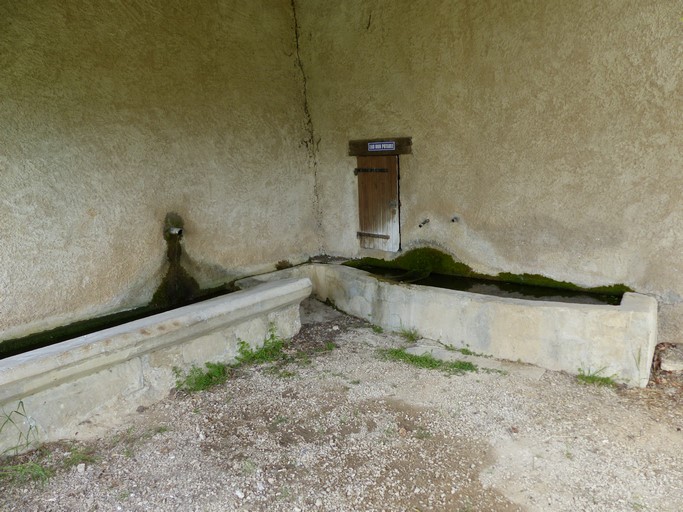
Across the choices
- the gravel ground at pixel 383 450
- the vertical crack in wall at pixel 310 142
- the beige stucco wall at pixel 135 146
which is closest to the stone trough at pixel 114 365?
the gravel ground at pixel 383 450

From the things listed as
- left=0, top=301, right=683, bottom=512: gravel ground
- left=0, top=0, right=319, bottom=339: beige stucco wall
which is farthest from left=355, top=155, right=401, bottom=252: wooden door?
left=0, top=301, right=683, bottom=512: gravel ground

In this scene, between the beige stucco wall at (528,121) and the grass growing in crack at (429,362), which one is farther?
the grass growing in crack at (429,362)

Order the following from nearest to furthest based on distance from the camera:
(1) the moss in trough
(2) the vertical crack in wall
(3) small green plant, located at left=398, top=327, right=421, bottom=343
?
(3) small green plant, located at left=398, top=327, right=421, bottom=343
(1) the moss in trough
(2) the vertical crack in wall

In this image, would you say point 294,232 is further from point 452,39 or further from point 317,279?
point 452,39

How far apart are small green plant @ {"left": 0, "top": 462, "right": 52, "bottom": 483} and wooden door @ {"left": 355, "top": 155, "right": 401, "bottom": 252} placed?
3503mm

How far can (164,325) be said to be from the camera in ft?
10.5

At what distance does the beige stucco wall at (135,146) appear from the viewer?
11.1ft

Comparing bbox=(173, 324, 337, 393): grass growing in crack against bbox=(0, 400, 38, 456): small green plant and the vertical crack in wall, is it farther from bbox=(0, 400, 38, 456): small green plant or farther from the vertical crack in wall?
the vertical crack in wall

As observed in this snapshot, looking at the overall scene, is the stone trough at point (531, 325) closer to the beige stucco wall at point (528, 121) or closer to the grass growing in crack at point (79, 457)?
the beige stucco wall at point (528, 121)

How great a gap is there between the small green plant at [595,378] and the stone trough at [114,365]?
2.26 metres

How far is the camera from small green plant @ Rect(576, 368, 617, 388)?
125 inches

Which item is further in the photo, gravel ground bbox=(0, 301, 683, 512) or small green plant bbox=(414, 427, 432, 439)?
small green plant bbox=(414, 427, 432, 439)

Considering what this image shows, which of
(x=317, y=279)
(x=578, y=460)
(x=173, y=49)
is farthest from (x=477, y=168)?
(x=173, y=49)

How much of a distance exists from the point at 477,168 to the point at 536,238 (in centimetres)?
80
